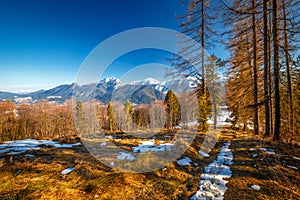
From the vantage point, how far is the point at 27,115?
27.2m

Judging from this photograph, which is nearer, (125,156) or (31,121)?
(125,156)

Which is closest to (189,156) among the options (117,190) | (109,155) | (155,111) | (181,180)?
(181,180)

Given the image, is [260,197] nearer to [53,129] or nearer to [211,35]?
[211,35]

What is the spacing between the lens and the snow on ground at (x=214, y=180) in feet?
9.57

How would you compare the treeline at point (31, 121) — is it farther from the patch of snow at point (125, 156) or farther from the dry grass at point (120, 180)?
the dry grass at point (120, 180)

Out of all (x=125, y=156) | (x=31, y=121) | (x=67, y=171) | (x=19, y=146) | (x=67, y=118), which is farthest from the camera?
(x=67, y=118)

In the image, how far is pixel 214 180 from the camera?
3.54 meters

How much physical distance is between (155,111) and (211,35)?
28.5 meters

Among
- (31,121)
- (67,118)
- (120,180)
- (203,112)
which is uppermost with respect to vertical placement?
(203,112)

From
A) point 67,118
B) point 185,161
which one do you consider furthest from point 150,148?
point 67,118

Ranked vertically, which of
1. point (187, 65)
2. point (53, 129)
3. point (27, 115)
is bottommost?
point (53, 129)

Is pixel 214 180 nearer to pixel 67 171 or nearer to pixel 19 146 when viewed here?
pixel 67 171

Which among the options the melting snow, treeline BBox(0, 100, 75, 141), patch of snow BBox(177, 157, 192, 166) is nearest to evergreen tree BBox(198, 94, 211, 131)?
patch of snow BBox(177, 157, 192, 166)

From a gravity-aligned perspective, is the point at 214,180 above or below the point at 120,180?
below
